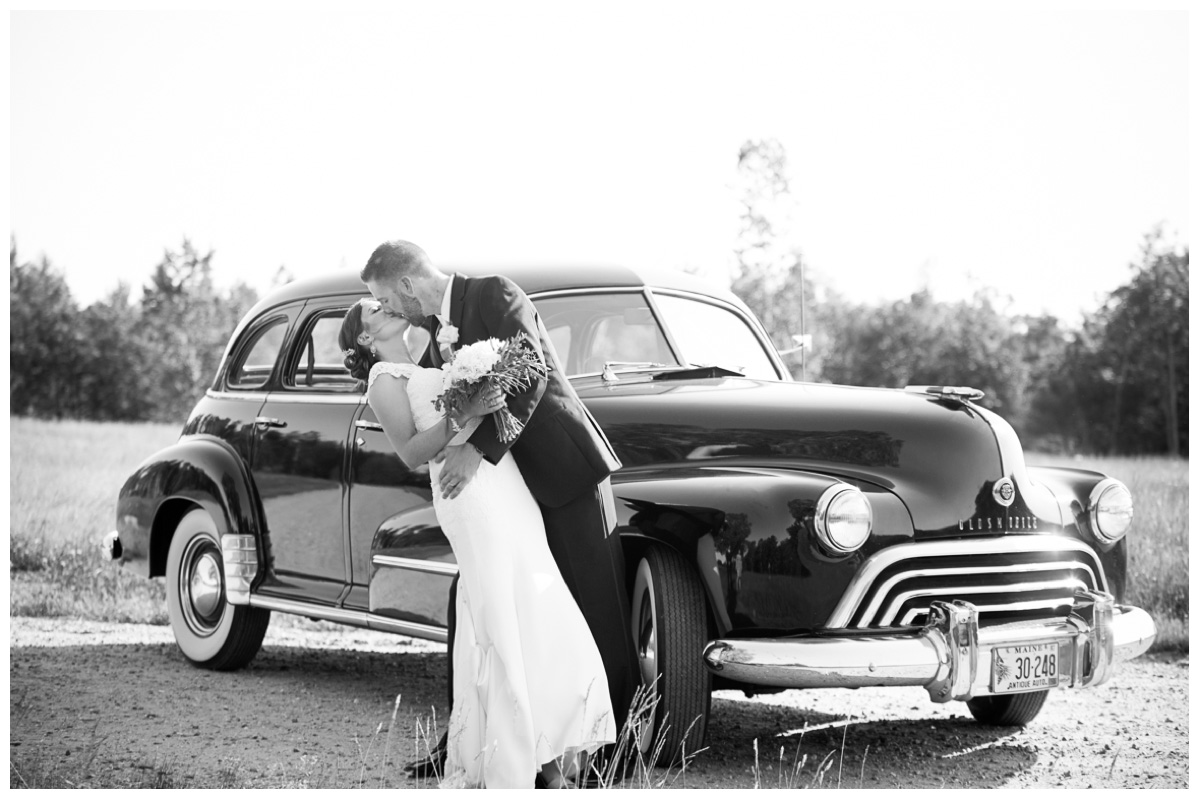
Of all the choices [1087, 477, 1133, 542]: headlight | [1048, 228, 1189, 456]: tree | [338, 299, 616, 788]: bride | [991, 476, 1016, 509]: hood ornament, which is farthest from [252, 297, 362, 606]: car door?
[1048, 228, 1189, 456]: tree

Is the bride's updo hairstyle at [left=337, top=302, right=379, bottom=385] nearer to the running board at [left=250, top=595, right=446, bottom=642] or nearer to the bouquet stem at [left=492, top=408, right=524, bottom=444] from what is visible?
the bouquet stem at [left=492, top=408, right=524, bottom=444]

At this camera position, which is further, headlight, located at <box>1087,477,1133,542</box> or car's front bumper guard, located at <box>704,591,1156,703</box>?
headlight, located at <box>1087,477,1133,542</box>

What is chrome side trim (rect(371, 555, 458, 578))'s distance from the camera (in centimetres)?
→ 495

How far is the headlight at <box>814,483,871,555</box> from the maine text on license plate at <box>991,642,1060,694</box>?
58cm

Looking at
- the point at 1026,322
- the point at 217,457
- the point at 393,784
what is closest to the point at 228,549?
→ the point at 217,457

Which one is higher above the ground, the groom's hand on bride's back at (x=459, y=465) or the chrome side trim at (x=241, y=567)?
the groom's hand on bride's back at (x=459, y=465)

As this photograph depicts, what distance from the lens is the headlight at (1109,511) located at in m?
4.75

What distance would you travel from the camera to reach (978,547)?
429 cm

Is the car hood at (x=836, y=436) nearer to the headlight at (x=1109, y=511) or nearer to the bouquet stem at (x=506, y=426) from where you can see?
the headlight at (x=1109, y=511)

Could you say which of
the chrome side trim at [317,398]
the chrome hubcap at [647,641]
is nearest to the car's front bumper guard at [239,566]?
the chrome side trim at [317,398]

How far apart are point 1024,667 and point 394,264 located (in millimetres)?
2480

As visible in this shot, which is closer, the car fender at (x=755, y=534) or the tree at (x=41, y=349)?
the car fender at (x=755, y=534)

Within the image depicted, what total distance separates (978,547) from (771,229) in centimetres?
539

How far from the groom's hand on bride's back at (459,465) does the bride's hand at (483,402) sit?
5.7 inches
